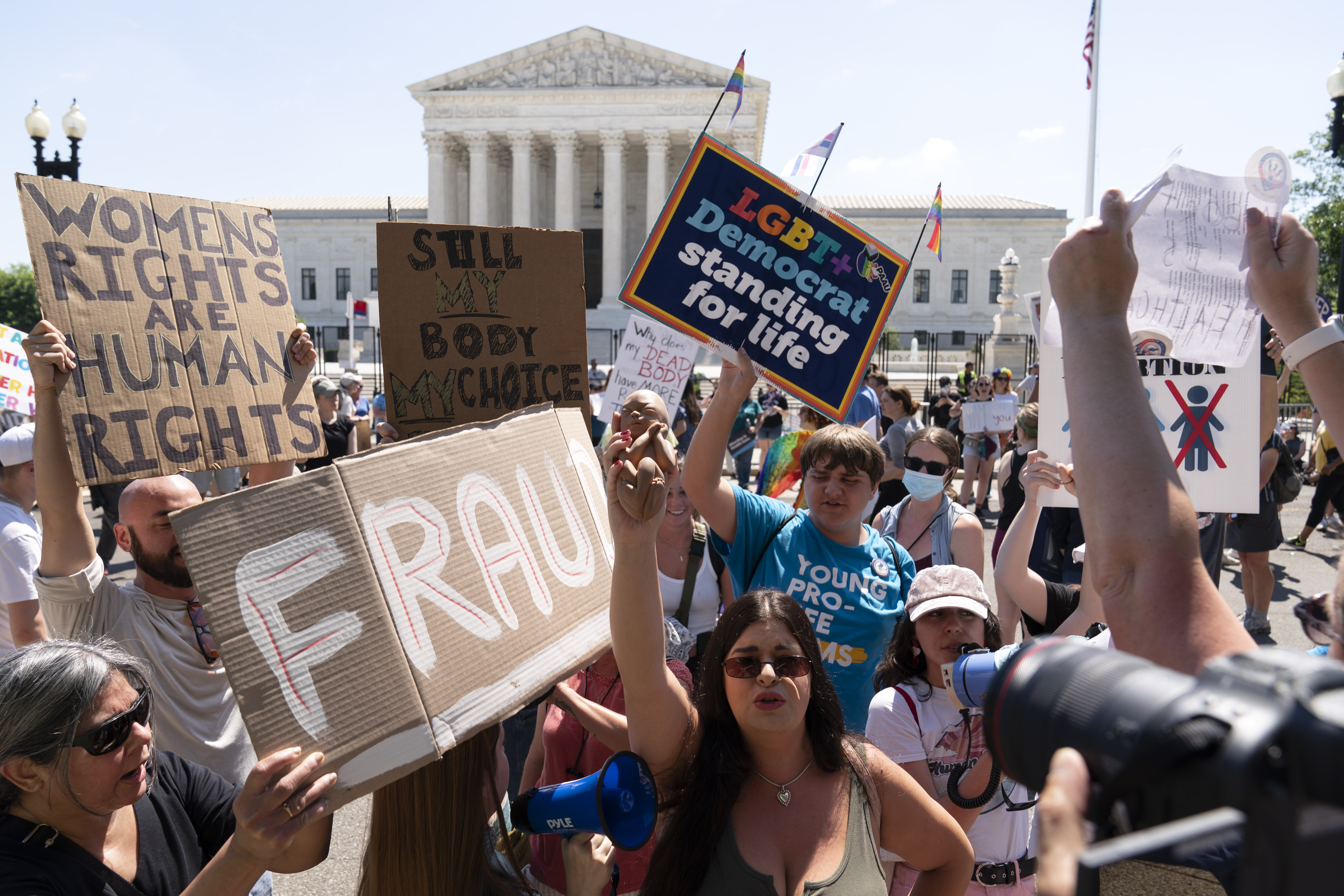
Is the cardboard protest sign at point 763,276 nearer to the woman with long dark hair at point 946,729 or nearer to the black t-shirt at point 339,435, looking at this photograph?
the woman with long dark hair at point 946,729

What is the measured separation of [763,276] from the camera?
3.38 metres

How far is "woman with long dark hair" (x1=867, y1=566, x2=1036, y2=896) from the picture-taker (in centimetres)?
234

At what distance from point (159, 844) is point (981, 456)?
10.8 m

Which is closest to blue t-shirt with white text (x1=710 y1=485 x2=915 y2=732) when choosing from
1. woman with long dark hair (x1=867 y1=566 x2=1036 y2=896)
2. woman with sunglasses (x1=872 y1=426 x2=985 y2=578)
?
woman with long dark hair (x1=867 y1=566 x2=1036 y2=896)

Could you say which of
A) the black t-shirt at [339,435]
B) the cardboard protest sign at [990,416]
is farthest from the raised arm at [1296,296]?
the cardboard protest sign at [990,416]

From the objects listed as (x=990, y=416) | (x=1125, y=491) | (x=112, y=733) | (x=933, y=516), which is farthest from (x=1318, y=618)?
(x=990, y=416)

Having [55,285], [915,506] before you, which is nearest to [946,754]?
[915,506]

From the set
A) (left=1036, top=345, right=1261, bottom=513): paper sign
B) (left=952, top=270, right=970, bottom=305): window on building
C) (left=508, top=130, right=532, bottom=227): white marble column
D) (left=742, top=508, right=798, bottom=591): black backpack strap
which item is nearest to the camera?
(left=1036, top=345, right=1261, bottom=513): paper sign

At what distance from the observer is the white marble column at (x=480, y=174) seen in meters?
45.9

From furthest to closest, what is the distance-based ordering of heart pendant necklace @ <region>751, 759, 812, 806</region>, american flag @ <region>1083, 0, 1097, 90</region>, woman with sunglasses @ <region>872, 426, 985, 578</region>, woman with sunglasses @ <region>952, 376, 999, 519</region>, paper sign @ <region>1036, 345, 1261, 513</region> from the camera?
american flag @ <region>1083, 0, 1097, 90</region>, woman with sunglasses @ <region>952, 376, 999, 519</region>, woman with sunglasses @ <region>872, 426, 985, 578</region>, paper sign @ <region>1036, 345, 1261, 513</region>, heart pendant necklace @ <region>751, 759, 812, 806</region>

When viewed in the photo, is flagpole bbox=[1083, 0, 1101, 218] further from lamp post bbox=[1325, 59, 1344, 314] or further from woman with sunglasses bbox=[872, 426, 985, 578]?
woman with sunglasses bbox=[872, 426, 985, 578]

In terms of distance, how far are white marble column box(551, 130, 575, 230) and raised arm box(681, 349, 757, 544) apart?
144 ft

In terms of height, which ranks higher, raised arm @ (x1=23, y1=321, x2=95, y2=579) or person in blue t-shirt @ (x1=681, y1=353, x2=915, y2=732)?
raised arm @ (x1=23, y1=321, x2=95, y2=579)

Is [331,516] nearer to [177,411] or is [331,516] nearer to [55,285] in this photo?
[177,411]
